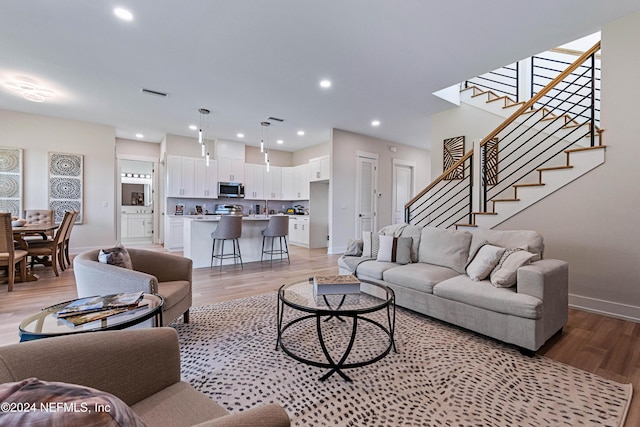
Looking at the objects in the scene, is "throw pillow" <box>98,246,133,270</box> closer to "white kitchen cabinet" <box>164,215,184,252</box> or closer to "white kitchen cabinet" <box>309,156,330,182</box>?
"white kitchen cabinet" <box>164,215,184,252</box>

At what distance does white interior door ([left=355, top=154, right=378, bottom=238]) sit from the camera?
268 inches

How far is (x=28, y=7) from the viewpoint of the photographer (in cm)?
257

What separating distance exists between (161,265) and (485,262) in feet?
9.99

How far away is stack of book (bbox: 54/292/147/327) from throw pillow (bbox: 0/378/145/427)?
109 centimetres

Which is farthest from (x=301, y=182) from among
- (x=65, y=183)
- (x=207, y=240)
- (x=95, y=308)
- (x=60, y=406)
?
(x=60, y=406)

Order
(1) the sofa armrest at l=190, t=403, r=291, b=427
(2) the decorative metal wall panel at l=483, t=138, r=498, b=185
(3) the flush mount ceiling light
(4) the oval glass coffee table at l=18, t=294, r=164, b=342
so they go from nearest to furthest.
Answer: (1) the sofa armrest at l=190, t=403, r=291, b=427 → (4) the oval glass coffee table at l=18, t=294, r=164, b=342 → (3) the flush mount ceiling light → (2) the decorative metal wall panel at l=483, t=138, r=498, b=185

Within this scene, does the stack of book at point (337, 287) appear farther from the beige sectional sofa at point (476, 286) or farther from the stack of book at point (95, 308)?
the stack of book at point (95, 308)

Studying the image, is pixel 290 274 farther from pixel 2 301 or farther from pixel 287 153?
A: pixel 287 153

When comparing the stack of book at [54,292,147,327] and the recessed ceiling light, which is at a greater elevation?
the recessed ceiling light

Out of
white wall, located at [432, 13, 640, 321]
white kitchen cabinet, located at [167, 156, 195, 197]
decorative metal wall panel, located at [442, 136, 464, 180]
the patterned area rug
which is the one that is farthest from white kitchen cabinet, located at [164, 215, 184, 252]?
white wall, located at [432, 13, 640, 321]

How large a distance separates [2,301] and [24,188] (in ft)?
12.0

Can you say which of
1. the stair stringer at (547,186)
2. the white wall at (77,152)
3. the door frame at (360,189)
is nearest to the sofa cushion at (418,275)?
the stair stringer at (547,186)

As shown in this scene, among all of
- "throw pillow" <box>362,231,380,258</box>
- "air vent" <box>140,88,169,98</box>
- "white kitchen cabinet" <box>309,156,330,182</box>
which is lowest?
"throw pillow" <box>362,231,380,258</box>

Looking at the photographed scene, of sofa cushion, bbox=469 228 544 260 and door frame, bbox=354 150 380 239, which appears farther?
door frame, bbox=354 150 380 239
